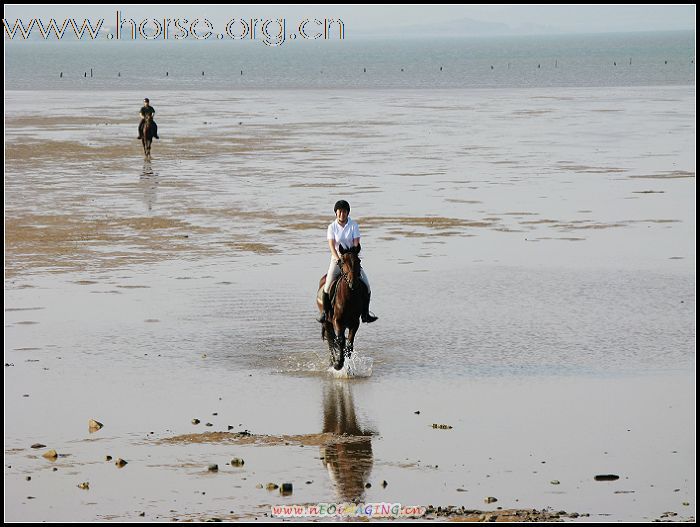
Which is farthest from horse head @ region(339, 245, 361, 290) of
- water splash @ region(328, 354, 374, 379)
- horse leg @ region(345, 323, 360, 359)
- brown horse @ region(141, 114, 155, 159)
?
brown horse @ region(141, 114, 155, 159)

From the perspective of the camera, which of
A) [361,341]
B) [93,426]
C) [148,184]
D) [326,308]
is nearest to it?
[93,426]

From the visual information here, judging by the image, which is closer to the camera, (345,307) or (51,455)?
(51,455)

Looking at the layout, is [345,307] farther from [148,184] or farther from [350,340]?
[148,184]

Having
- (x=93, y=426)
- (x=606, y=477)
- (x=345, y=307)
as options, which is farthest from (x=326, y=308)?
(x=606, y=477)

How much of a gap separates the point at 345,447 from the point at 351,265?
293 cm

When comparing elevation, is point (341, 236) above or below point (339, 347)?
above

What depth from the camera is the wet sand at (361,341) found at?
1193cm

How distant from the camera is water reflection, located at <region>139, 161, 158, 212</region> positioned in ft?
105

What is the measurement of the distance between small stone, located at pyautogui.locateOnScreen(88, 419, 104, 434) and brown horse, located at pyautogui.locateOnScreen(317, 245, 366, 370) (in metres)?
3.21

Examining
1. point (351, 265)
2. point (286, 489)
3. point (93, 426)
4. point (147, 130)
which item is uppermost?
point (147, 130)

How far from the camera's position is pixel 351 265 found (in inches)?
604

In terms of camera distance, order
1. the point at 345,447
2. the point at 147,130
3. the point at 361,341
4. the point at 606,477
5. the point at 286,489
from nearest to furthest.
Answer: the point at 286,489 < the point at 606,477 < the point at 345,447 < the point at 361,341 < the point at 147,130

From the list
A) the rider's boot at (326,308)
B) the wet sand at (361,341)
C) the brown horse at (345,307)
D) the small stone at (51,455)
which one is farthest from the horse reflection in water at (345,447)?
the small stone at (51,455)

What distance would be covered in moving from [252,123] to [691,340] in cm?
4454
